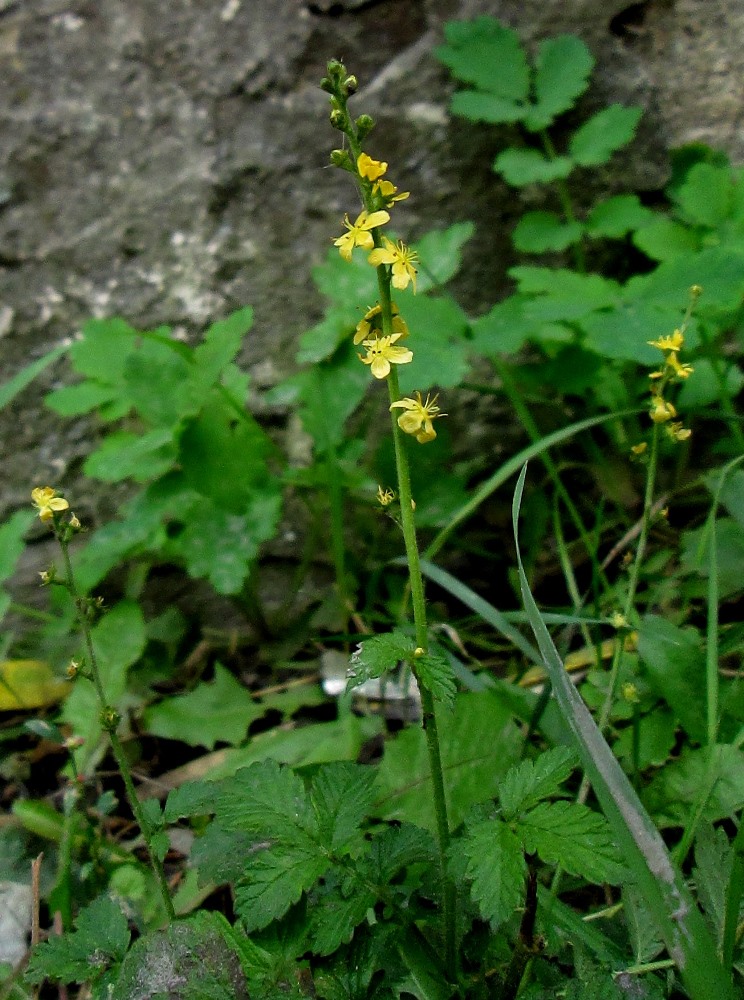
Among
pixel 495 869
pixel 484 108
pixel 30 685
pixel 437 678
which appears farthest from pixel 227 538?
pixel 484 108

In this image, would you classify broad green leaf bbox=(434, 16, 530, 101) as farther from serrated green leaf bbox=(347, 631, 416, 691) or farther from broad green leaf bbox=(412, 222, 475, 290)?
serrated green leaf bbox=(347, 631, 416, 691)

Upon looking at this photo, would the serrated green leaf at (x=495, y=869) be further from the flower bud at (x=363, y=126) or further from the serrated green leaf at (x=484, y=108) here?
the serrated green leaf at (x=484, y=108)

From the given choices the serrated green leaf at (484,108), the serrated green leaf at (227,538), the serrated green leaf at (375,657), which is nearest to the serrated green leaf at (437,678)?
the serrated green leaf at (375,657)

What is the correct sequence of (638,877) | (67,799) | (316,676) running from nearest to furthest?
(638,877) → (67,799) → (316,676)

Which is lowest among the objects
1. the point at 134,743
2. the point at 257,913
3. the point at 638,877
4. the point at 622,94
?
the point at 134,743

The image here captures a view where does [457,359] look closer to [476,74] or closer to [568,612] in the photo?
[568,612]

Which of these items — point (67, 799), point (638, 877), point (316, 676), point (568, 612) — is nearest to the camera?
point (638, 877)

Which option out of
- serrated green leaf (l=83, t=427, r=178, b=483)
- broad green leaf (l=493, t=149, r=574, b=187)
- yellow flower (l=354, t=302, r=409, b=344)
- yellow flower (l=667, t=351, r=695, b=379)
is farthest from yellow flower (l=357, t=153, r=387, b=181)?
broad green leaf (l=493, t=149, r=574, b=187)

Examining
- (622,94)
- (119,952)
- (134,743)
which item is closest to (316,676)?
(134,743)
